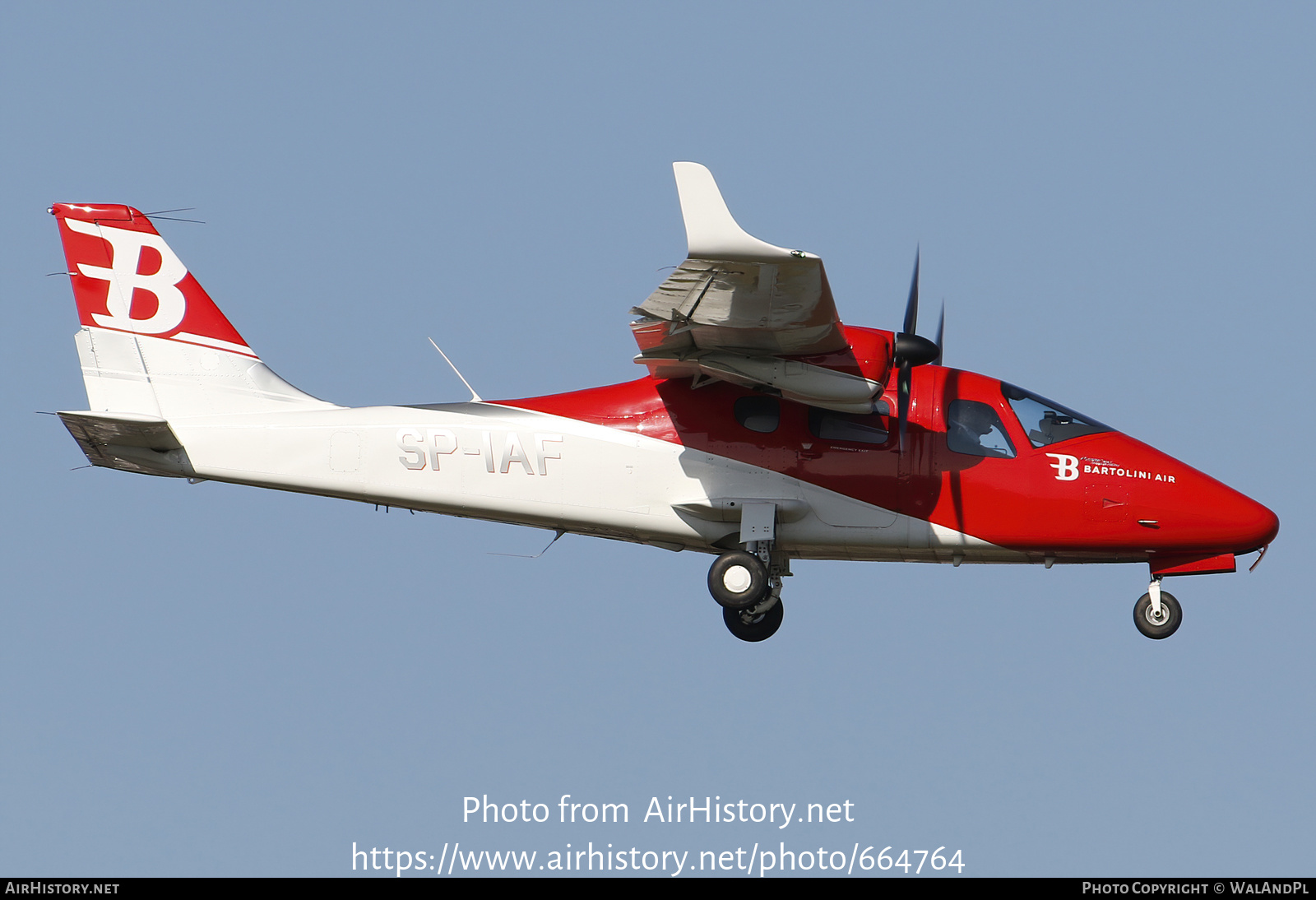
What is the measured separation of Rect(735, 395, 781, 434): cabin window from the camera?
1686 cm

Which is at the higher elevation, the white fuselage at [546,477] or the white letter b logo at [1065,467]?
the white letter b logo at [1065,467]

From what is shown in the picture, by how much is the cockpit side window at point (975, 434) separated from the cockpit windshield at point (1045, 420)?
0.96 ft

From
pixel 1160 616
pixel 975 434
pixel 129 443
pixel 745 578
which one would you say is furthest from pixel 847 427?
pixel 129 443

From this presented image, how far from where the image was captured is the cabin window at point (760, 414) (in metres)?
16.9

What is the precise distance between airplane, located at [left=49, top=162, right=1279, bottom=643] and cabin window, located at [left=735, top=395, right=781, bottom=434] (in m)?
0.02

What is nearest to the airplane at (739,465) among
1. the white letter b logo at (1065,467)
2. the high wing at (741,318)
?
the white letter b logo at (1065,467)

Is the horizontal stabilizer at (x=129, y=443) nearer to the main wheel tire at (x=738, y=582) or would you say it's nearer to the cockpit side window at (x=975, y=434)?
the main wheel tire at (x=738, y=582)

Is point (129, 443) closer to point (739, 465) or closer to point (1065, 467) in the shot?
point (739, 465)

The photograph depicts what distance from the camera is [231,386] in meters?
17.6

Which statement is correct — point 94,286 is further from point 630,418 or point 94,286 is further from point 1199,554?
point 1199,554

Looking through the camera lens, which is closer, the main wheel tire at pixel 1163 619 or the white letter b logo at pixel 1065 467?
the white letter b logo at pixel 1065 467

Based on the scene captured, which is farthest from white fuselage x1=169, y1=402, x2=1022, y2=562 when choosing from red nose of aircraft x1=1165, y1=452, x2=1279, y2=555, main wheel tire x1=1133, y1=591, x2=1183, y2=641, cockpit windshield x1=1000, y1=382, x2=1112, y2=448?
red nose of aircraft x1=1165, y1=452, x2=1279, y2=555

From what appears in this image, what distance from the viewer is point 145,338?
17625 mm

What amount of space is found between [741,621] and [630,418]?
294cm
